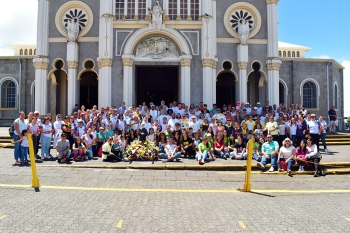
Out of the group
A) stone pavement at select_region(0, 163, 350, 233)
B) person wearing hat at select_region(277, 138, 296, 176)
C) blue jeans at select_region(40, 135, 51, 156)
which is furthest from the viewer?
blue jeans at select_region(40, 135, 51, 156)

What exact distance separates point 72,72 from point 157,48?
586 cm

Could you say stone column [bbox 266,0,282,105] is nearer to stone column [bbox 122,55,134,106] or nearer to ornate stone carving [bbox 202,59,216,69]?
ornate stone carving [bbox 202,59,216,69]

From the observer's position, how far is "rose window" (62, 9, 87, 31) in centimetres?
1974

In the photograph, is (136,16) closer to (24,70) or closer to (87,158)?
(87,158)

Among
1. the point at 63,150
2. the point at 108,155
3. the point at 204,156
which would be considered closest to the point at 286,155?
the point at 204,156

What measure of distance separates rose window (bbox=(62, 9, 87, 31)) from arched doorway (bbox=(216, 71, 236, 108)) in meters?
10.5

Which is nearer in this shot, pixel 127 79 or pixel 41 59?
pixel 127 79

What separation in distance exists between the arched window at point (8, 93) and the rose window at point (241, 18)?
20628 mm

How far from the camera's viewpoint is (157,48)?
18984 mm

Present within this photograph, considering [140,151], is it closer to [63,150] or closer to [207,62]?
[63,150]

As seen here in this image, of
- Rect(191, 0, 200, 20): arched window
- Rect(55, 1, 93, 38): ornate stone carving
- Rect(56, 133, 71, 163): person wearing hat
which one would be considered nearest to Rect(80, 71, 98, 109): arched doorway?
Rect(55, 1, 93, 38): ornate stone carving

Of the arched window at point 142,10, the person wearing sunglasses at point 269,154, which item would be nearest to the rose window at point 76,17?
the arched window at point 142,10

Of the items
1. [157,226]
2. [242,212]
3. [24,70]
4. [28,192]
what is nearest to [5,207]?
[28,192]

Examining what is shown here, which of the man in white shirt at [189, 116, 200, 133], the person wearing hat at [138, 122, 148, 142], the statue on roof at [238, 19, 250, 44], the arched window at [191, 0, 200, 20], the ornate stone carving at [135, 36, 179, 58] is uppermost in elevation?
the arched window at [191, 0, 200, 20]
